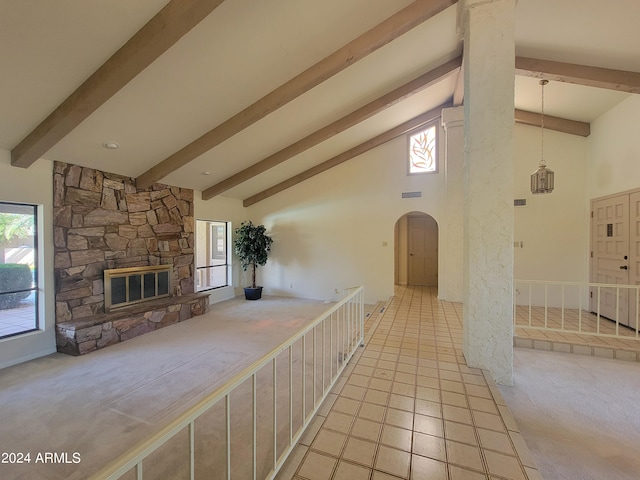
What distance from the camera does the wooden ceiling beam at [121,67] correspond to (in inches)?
82.2

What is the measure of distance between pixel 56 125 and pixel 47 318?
2578 millimetres

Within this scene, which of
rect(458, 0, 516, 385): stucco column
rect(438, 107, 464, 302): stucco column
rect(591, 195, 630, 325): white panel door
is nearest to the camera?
rect(458, 0, 516, 385): stucco column

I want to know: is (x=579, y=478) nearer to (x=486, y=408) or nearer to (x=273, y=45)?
(x=486, y=408)

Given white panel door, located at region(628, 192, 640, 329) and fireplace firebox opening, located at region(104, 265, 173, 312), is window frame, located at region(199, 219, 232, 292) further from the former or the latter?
white panel door, located at region(628, 192, 640, 329)

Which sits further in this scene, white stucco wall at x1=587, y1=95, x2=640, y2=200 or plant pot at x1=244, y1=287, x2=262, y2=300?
plant pot at x1=244, y1=287, x2=262, y2=300

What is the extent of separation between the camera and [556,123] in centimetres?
478

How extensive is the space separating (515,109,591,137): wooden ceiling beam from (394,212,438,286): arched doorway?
3.05m

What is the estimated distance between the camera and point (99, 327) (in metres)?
3.81

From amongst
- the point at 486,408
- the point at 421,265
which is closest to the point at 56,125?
the point at 486,408

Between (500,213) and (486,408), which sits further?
(500,213)

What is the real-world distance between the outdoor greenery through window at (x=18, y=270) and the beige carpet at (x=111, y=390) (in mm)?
622

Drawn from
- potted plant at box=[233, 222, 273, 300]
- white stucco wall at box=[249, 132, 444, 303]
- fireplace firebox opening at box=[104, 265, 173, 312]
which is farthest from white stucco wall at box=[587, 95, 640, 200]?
fireplace firebox opening at box=[104, 265, 173, 312]

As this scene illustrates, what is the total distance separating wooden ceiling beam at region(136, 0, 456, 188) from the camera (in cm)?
271

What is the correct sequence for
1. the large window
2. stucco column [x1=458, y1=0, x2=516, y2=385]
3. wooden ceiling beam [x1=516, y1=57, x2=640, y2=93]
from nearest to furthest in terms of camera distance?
stucco column [x1=458, y1=0, x2=516, y2=385]
wooden ceiling beam [x1=516, y1=57, x2=640, y2=93]
the large window
